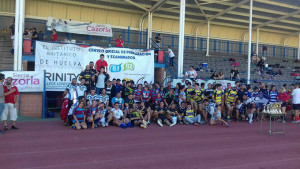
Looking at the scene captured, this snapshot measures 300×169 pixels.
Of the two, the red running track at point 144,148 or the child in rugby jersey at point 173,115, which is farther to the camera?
the child in rugby jersey at point 173,115

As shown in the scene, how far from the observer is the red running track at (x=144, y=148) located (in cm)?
587

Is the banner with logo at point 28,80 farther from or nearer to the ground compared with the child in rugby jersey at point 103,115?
farther from the ground

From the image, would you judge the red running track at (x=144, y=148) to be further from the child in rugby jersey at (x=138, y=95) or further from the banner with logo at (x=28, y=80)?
the child in rugby jersey at (x=138, y=95)

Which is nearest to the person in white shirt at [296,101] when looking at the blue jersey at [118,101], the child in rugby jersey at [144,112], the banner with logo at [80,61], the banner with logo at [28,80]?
the banner with logo at [80,61]

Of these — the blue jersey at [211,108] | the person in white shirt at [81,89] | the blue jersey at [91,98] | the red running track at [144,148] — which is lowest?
the red running track at [144,148]

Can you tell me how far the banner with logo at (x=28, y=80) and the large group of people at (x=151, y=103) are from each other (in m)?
1.67

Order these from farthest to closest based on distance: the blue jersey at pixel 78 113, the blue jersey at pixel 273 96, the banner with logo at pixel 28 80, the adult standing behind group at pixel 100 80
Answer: the blue jersey at pixel 273 96
the adult standing behind group at pixel 100 80
the banner with logo at pixel 28 80
the blue jersey at pixel 78 113

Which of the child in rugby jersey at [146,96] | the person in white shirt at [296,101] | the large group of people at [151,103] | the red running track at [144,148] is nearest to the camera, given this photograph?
the red running track at [144,148]

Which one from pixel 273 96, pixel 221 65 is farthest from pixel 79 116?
pixel 221 65

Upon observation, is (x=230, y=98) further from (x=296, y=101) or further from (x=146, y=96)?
(x=146, y=96)

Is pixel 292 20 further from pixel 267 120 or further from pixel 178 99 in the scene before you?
pixel 178 99

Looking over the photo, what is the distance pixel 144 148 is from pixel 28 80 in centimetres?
675

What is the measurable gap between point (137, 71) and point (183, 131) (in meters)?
5.47

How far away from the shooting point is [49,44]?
12.5 meters
